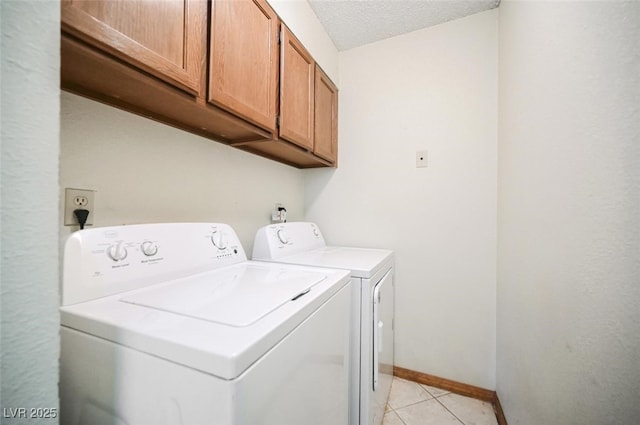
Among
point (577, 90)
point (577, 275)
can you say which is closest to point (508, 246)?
point (577, 275)

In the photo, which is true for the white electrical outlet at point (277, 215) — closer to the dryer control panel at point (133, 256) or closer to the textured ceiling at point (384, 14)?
the dryer control panel at point (133, 256)

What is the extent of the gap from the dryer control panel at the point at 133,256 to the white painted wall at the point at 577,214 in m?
1.24

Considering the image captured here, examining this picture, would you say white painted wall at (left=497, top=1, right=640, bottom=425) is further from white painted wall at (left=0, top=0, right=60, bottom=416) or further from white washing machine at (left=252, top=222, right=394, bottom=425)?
white painted wall at (left=0, top=0, right=60, bottom=416)

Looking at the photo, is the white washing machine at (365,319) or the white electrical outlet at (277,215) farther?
the white electrical outlet at (277,215)

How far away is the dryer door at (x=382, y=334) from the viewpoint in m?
1.21

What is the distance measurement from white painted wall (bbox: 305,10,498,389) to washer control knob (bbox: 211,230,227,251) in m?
1.12

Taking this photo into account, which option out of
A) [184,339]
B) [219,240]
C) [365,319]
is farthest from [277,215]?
[184,339]

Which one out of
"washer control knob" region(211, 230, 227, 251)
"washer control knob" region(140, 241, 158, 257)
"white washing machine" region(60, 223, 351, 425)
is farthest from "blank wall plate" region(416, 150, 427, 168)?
"washer control knob" region(140, 241, 158, 257)

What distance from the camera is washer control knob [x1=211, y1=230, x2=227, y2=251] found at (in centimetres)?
113

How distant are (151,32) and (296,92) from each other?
835 mm

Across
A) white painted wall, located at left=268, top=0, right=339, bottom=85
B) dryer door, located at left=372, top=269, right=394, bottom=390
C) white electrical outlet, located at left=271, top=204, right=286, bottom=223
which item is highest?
white painted wall, located at left=268, top=0, right=339, bottom=85

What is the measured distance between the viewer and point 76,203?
0.83m

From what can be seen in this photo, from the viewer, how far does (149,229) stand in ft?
2.97

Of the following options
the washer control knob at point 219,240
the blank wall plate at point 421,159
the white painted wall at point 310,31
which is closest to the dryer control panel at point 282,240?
the washer control knob at point 219,240
